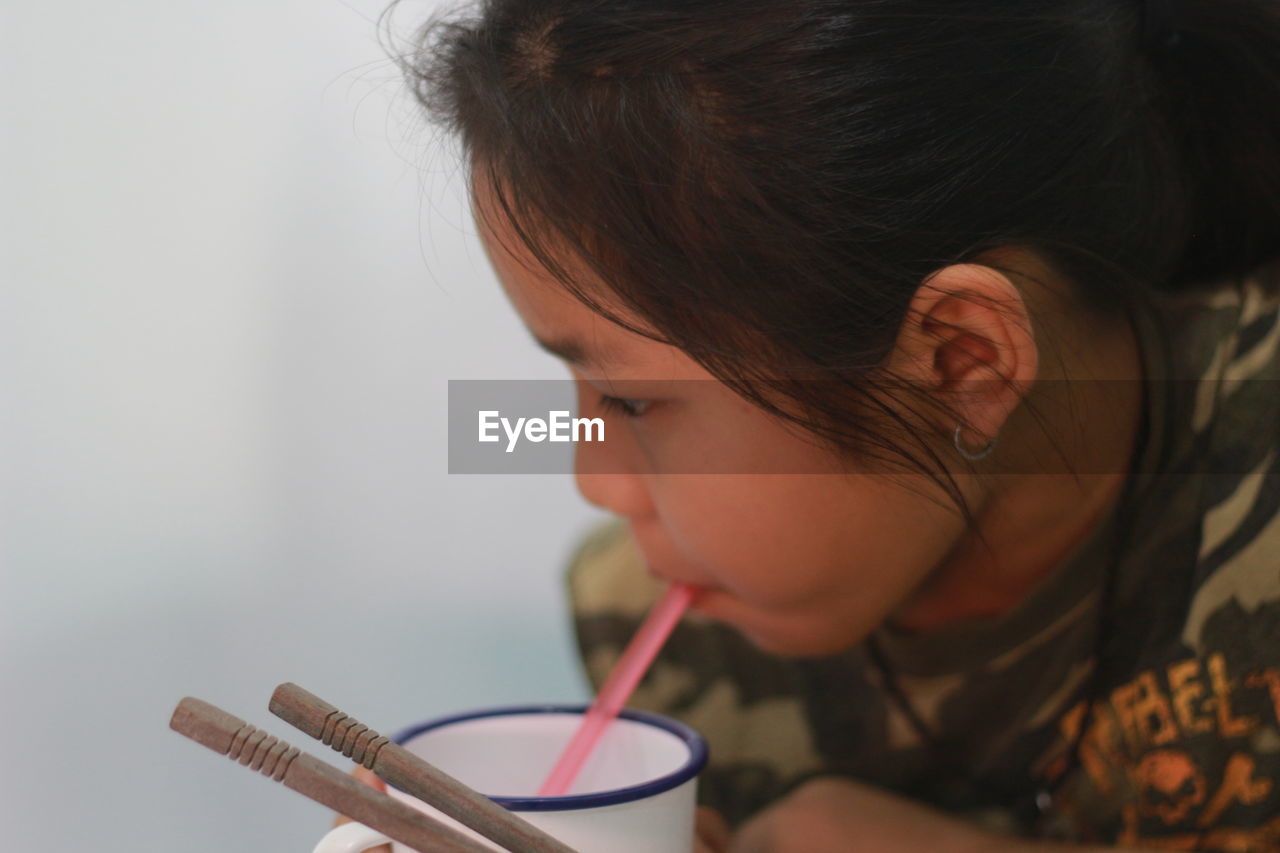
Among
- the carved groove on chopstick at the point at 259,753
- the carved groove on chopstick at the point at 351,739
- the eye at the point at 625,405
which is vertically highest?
the eye at the point at 625,405

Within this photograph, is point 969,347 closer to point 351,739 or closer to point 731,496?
point 731,496

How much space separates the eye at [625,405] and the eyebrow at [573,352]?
0.08 ft

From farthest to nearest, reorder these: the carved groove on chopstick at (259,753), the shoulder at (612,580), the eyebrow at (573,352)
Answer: the shoulder at (612,580)
the eyebrow at (573,352)
the carved groove on chopstick at (259,753)

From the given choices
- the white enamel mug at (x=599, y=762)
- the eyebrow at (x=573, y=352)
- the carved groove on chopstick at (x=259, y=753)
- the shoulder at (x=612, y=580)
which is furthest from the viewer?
the shoulder at (x=612, y=580)

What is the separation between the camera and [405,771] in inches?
13.4

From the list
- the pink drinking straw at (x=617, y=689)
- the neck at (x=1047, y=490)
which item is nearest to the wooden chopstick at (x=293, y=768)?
the pink drinking straw at (x=617, y=689)

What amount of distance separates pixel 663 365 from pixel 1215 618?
27 cm

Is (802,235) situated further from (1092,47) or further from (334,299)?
(334,299)

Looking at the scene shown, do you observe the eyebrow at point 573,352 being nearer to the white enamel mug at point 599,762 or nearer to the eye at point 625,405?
the eye at point 625,405

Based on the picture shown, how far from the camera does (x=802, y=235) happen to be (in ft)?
1.47

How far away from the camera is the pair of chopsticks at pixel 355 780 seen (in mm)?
291

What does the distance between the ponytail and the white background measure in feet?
1.09

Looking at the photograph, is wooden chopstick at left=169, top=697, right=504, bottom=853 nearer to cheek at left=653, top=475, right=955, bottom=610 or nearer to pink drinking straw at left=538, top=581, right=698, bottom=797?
pink drinking straw at left=538, top=581, right=698, bottom=797

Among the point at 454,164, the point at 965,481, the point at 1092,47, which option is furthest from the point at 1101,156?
the point at 454,164
